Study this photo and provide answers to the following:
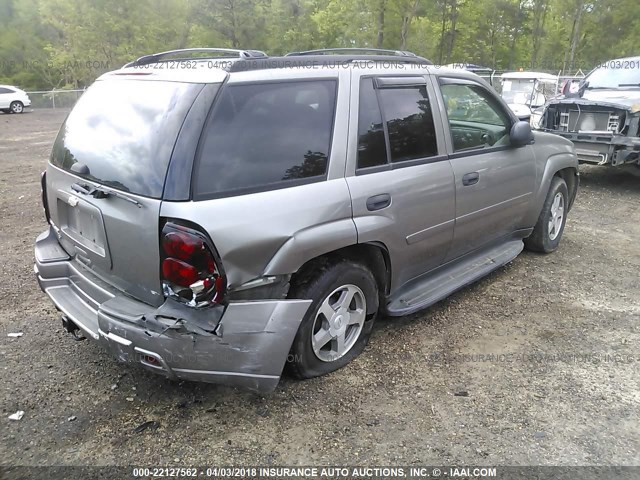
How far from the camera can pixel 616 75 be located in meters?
9.06

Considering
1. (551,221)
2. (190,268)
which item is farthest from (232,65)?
(551,221)

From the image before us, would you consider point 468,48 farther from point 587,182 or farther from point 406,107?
point 406,107

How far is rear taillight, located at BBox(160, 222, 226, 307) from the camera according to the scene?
7.64ft

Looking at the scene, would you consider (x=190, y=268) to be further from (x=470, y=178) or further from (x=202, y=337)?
(x=470, y=178)

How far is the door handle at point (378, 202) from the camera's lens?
118 inches

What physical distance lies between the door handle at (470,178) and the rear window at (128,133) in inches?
81.8

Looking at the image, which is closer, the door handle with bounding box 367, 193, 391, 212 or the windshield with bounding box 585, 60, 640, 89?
the door handle with bounding box 367, 193, 391, 212

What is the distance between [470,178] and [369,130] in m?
1.06

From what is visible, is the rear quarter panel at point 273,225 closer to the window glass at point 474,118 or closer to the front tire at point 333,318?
the front tire at point 333,318

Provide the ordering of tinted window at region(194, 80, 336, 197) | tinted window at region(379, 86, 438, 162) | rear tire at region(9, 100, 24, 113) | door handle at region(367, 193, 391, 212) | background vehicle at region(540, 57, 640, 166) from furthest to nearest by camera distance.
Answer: rear tire at region(9, 100, 24, 113) → background vehicle at region(540, 57, 640, 166) → tinted window at region(379, 86, 438, 162) → door handle at region(367, 193, 391, 212) → tinted window at region(194, 80, 336, 197)

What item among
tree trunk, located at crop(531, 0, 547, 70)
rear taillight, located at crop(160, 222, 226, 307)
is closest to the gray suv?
rear taillight, located at crop(160, 222, 226, 307)

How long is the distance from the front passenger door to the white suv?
1024 inches

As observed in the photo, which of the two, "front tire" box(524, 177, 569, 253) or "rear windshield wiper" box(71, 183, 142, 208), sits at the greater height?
"rear windshield wiper" box(71, 183, 142, 208)

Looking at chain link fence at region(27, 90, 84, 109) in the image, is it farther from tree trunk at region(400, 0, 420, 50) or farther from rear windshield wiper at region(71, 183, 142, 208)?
rear windshield wiper at region(71, 183, 142, 208)
